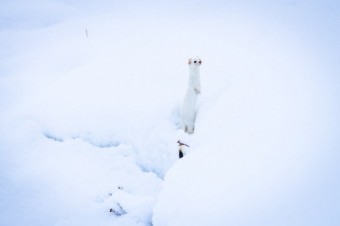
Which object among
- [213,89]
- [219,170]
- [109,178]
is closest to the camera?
[219,170]

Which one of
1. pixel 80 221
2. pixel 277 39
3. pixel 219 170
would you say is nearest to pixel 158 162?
pixel 80 221

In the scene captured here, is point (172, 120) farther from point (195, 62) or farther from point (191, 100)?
point (195, 62)

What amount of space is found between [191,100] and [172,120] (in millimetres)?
650

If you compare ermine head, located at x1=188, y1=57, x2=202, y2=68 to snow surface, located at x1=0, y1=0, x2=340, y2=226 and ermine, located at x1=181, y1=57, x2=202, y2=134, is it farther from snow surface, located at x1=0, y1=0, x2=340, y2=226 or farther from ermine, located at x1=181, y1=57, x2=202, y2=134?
snow surface, located at x1=0, y1=0, x2=340, y2=226

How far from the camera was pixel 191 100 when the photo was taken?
4.23 meters

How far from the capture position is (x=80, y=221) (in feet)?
12.0

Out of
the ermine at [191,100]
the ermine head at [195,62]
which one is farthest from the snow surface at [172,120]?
the ermine head at [195,62]

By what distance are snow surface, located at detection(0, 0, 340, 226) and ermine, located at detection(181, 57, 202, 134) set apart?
15 cm

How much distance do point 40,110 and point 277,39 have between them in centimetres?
479

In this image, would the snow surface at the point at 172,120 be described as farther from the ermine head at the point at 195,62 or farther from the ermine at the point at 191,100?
the ermine head at the point at 195,62

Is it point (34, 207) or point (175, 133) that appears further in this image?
point (175, 133)

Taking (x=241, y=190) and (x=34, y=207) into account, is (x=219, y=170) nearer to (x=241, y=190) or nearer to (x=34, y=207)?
(x=241, y=190)

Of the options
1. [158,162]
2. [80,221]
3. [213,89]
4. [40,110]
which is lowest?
[80,221]

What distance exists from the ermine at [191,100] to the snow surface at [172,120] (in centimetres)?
15
